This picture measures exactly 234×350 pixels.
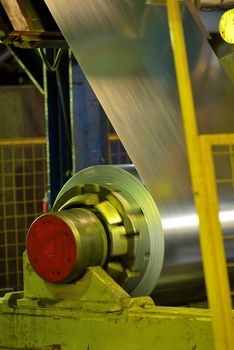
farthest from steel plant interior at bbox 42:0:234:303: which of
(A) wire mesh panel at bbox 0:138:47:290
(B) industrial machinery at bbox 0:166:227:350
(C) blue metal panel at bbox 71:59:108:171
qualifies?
(A) wire mesh panel at bbox 0:138:47:290

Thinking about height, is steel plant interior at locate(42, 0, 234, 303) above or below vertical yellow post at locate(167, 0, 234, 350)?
above

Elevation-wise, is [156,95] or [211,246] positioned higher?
[156,95]

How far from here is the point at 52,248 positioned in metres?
2.55

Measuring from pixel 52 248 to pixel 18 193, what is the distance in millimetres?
4778

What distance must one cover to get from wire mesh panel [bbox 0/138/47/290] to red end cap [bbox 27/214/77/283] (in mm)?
4576

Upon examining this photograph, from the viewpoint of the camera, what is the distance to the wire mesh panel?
7125 mm

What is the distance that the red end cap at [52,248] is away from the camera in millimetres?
2496

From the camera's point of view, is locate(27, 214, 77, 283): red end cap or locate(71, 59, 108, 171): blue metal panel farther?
locate(71, 59, 108, 171): blue metal panel

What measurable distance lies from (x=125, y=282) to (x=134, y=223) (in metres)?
0.24

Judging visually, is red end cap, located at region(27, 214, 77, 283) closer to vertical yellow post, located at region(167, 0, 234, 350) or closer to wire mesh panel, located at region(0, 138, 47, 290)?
vertical yellow post, located at region(167, 0, 234, 350)

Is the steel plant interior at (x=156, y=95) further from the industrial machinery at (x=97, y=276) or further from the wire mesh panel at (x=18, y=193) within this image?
the wire mesh panel at (x=18, y=193)

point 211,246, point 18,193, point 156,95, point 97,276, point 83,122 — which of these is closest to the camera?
point 211,246

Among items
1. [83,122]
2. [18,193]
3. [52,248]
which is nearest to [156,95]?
[52,248]

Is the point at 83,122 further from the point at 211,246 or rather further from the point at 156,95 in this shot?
A: the point at 211,246
